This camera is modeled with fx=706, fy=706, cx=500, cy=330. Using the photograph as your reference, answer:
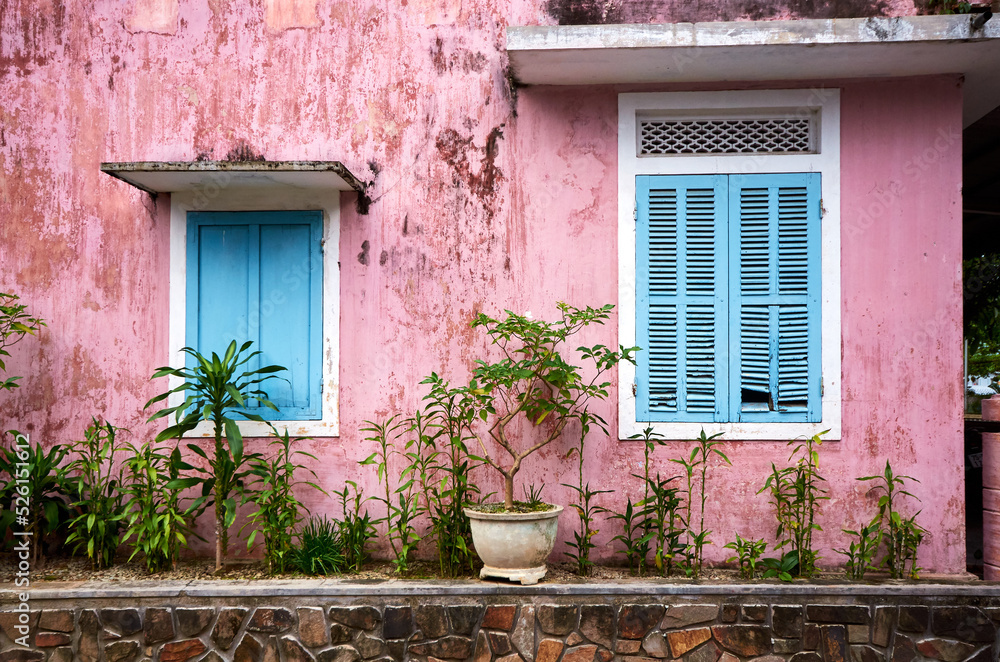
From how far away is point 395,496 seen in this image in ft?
14.9

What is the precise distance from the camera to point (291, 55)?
4.73m

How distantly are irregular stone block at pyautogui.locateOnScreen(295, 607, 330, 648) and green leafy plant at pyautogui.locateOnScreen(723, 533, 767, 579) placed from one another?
7.99ft

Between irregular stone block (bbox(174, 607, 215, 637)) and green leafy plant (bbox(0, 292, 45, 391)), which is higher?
green leafy plant (bbox(0, 292, 45, 391))

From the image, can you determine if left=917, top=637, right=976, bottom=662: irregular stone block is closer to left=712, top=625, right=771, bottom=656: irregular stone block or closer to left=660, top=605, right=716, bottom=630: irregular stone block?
left=712, top=625, right=771, bottom=656: irregular stone block

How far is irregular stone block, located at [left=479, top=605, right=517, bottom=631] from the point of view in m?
3.93

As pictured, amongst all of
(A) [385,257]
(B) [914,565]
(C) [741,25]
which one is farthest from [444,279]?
(B) [914,565]

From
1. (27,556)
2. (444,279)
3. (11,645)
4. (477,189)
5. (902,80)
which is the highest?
(902,80)

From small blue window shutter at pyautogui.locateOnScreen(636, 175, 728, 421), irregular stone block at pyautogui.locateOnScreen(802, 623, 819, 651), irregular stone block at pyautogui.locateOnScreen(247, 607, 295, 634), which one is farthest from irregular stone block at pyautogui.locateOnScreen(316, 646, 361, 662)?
irregular stone block at pyautogui.locateOnScreen(802, 623, 819, 651)

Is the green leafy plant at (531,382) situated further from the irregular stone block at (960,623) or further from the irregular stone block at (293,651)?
the irregular stone block at (960,623)

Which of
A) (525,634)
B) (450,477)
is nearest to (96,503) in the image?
(450,477)

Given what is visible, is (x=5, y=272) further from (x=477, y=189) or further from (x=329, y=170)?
(x=477, y=189)

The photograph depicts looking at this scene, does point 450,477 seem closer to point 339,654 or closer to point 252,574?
point 339,654

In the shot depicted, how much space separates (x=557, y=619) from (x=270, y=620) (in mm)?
1608

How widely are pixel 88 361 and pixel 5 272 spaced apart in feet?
2.74
